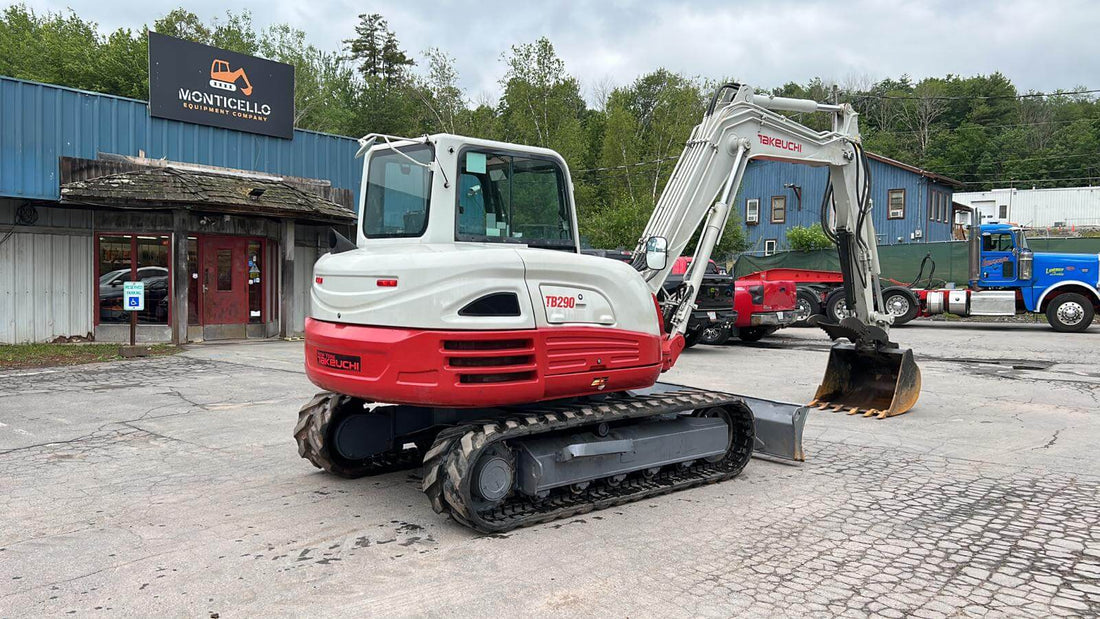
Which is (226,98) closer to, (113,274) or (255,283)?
(255,283)

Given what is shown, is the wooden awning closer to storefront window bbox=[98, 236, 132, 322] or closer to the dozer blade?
storefront window bbox=[98, 236, 132, 322]

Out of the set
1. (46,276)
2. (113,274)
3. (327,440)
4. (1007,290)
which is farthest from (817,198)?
(327,440)

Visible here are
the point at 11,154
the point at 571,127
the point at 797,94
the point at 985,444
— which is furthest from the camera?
the point at 797,94

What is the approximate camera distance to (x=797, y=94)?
77125 millimetres

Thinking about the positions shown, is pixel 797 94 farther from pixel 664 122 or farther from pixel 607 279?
pixel 607 279

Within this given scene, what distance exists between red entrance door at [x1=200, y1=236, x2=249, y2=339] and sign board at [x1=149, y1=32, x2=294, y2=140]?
2750mm

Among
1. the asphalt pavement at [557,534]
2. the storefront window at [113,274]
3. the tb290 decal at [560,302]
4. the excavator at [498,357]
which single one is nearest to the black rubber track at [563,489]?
the excavator at [498,357]

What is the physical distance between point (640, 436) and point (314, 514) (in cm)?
253

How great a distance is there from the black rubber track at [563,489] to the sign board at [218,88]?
1493 cm

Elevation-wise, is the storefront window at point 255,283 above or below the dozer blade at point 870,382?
above

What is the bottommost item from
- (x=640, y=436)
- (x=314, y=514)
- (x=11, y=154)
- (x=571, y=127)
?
(x=314, y=514)

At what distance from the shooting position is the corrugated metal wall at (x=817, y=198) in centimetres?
3978

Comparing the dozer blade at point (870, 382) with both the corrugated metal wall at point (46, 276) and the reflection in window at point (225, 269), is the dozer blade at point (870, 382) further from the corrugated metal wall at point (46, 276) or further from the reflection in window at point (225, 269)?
the corrugated metal wall at point (46, 276)

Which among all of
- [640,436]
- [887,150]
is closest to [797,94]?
[887,150]
